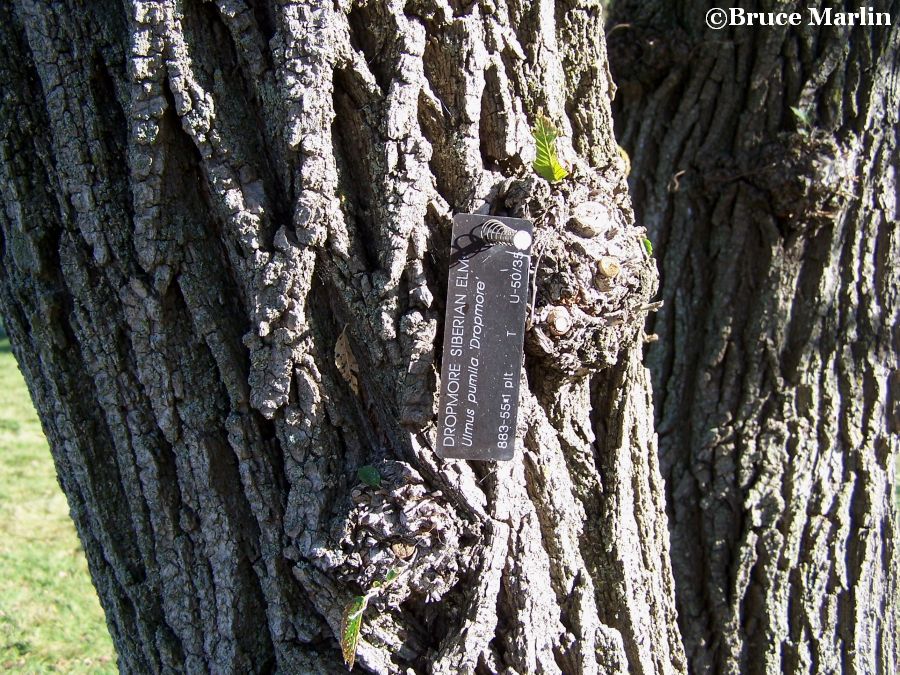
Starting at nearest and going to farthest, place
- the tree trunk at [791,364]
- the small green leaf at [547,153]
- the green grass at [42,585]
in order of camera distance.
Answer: the small green leaf at [547,153], the tree trunk at [791,364], the green grass at [42,585]

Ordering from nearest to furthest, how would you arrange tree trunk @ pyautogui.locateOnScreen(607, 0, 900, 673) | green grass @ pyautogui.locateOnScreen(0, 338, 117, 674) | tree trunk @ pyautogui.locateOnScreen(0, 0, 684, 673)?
tree trunk @ pyautogui.locateOnScreen(0, 0, 684, 673) < tree trunk @ pyautogui.locateOnScreen(607, 0, 900, 673) < green grass @ pyautogui.locateOnScreen(0, 338, 117, 674)

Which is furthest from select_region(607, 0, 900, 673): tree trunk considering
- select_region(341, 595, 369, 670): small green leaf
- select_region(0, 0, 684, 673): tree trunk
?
select_region(341, 595, 369, 670): small green leaf

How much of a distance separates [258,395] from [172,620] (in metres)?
0.54

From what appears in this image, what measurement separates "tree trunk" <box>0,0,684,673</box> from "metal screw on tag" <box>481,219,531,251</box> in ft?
0.13

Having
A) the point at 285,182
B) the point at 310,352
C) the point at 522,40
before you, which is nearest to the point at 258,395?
the point at 310,352

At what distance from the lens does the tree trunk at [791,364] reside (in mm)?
2537

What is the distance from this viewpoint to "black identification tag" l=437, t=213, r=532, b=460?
1.47 m

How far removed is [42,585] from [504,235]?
3621mm

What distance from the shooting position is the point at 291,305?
1450 millimetres

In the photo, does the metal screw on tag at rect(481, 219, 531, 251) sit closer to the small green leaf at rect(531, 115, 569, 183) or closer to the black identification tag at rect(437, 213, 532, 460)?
the black identification tag at rect(437, 213, 532, 460)

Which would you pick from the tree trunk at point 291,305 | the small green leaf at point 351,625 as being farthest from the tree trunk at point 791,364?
the small green leaf at point 351,625

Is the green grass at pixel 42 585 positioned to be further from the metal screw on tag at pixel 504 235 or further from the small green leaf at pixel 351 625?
the metal screw on tag at pixel 504 235

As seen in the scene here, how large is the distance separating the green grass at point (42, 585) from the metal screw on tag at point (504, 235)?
9.69 ft

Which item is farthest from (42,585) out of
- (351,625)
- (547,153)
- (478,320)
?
(547,153)
